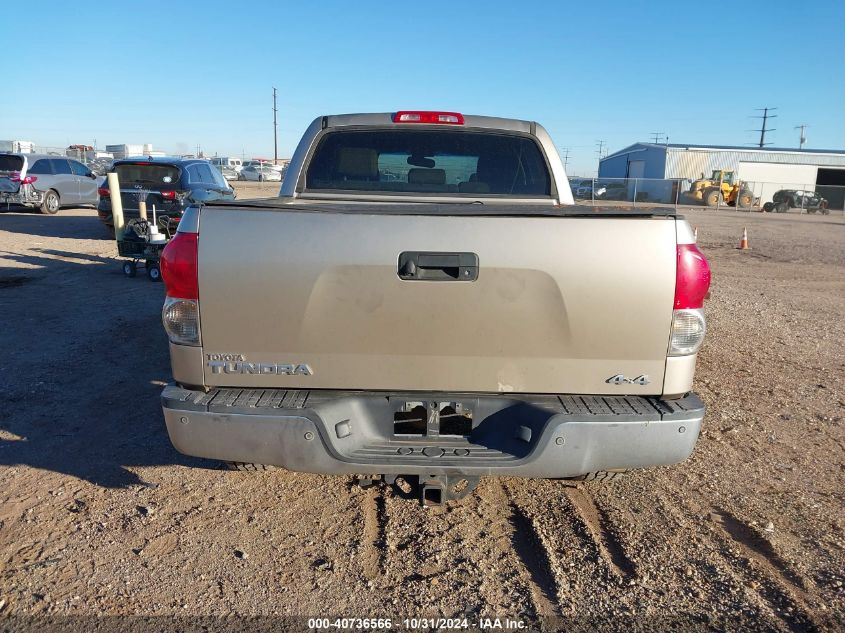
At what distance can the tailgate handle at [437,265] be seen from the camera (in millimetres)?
2732

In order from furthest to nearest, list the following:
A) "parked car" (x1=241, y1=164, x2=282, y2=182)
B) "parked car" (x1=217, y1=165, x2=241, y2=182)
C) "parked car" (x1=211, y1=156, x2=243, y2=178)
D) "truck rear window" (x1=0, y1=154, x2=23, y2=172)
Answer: "parked car" (x1=211, y1=156, x2=243, y2=178)
"parked car" (x1=217, y1=165, x2=241, y2=182)
"parked car" (x1=241, y1=164, x2=282, y2=182)
"truck rear window" (x1=0, y1=154, x2=23, y2=172)

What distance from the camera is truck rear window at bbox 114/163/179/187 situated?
12.4m

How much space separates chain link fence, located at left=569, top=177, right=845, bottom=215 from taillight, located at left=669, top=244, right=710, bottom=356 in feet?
120

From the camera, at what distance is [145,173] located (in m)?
12.5

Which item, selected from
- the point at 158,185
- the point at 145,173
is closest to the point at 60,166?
the point at 145,173

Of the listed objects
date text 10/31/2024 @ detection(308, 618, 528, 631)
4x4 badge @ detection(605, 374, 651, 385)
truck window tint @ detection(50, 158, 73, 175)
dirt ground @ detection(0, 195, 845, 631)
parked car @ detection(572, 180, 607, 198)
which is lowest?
date text 10/31/2024 @ detection(308, 618, 528, 631)

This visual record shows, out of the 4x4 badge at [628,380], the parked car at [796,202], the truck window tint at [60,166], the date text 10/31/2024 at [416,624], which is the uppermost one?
the truck window tint at [60,166]

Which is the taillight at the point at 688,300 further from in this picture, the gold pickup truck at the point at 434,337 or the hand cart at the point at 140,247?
the hand cart at the point at 140,247

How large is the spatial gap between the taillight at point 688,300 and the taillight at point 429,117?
80.1 inches

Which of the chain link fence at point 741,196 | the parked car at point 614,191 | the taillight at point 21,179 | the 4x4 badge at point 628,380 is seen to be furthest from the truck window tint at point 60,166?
the parked car at point 614,191

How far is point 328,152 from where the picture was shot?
4402mm

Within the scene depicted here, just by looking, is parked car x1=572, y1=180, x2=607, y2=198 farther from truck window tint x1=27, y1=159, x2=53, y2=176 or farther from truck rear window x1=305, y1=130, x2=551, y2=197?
truck rear window x1=305, y1=130, x2=551, y2=197

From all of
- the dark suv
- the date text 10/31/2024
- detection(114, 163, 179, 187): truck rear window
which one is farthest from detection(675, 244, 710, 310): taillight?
detection(114, 163, 179, 187): truck rear window

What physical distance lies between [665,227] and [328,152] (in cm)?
248
